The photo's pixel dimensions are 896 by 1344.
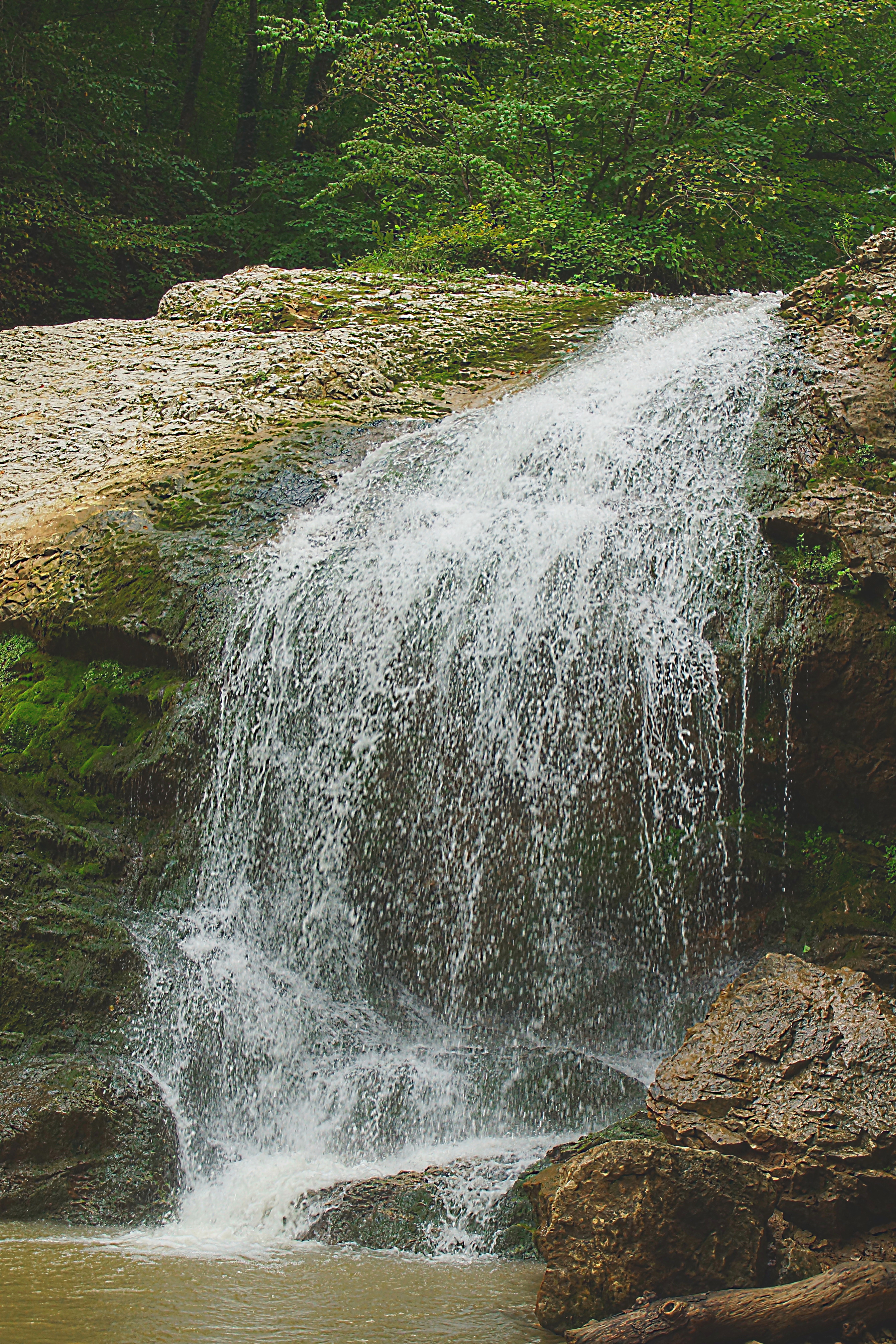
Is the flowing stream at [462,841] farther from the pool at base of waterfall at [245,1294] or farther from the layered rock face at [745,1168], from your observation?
the layered rock face at [745,1168]

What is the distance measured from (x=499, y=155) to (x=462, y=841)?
949 cm

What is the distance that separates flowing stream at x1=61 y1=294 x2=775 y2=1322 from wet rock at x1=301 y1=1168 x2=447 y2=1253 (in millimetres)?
156

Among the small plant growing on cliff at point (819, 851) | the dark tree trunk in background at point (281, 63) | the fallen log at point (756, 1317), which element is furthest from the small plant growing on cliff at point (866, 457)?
the dark tree trunk in background at point (281, 63)

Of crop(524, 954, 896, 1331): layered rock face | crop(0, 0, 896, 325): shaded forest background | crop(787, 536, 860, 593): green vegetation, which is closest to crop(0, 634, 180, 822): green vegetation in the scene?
crop(524, 954, 896, 1331): layered rock face

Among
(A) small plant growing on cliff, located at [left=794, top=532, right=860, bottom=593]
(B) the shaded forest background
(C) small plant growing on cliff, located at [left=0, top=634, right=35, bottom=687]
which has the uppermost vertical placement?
(B) the shaded forest background

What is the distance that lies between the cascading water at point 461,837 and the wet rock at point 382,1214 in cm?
30

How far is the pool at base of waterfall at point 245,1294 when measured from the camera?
2.53m

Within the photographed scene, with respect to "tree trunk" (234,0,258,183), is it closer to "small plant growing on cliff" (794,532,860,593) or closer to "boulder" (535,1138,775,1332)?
"small plant growing on cliff" (794,532,860,593)

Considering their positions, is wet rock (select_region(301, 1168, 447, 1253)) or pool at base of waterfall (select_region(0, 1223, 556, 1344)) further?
wet rock (select_region(301, 1168, 447, 1253))

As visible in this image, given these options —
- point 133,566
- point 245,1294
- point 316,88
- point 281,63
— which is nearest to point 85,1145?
point 245,1294

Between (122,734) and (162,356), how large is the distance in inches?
156

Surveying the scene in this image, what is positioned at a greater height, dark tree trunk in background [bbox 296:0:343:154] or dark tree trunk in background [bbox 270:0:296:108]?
dark tree trunk in background [bbox 270:0:296:108]

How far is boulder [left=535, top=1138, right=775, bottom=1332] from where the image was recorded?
2709 millimetres

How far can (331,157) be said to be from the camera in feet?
45.1
